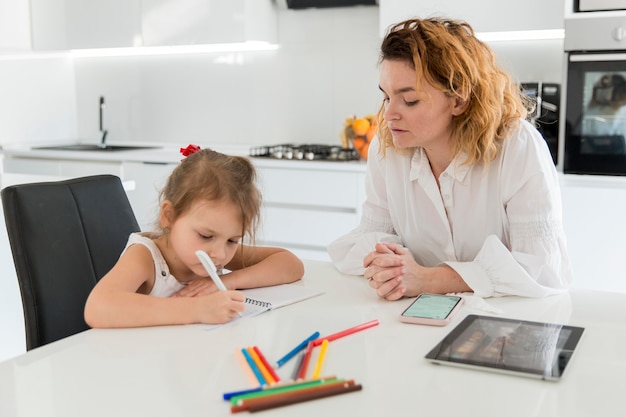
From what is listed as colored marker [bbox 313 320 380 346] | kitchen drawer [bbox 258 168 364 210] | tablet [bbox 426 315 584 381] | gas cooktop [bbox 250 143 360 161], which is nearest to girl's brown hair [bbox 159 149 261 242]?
colored marker [bbox 313 320 380 346]

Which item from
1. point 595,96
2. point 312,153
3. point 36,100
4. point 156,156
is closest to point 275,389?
point 595,96

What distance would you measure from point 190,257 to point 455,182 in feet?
2.07

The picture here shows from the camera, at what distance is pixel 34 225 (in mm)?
1490

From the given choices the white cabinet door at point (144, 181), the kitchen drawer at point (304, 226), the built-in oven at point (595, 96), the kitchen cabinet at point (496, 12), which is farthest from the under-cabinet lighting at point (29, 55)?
the built-in oven at point (595, 96)

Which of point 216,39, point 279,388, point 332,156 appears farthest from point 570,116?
point 279,388

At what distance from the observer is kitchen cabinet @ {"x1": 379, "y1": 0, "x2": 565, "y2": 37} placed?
119 inches

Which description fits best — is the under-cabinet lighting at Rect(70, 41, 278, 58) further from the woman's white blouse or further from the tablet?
the tablet

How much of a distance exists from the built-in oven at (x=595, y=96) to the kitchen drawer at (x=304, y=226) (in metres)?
0.97

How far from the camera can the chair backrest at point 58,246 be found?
1.46m

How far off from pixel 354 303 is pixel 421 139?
1.46 feet

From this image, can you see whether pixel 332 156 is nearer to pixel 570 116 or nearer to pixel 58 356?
pixel 570 116

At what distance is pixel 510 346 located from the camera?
111cm

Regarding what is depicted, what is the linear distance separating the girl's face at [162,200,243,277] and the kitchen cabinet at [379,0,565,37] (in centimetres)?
185

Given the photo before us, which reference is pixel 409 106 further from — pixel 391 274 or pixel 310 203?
pixel 310 203
